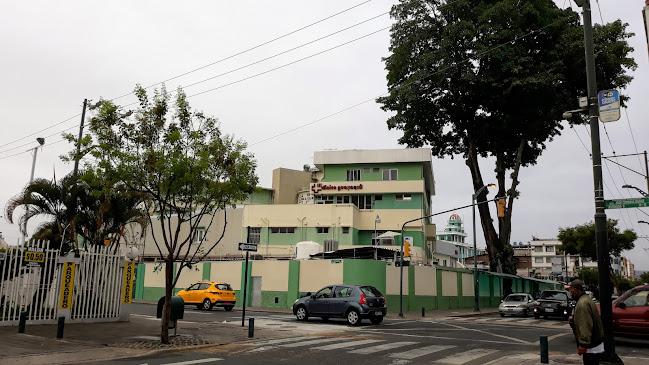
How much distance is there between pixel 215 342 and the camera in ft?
45.3

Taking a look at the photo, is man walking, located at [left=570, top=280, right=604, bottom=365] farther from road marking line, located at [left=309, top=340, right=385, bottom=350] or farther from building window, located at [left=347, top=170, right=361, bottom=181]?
building window, located at [left=347, top=170, right=361, bottom=181]

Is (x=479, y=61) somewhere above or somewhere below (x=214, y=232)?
above

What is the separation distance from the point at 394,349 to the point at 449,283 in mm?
28341

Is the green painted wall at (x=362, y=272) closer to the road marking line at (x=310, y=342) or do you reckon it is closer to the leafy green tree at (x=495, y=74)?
the leafy green tree at (x=495, y=74)

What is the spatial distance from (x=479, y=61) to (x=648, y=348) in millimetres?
27163

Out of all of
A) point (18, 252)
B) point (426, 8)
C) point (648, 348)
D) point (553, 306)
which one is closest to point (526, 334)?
point (648, 348)

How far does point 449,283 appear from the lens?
40.2 metres

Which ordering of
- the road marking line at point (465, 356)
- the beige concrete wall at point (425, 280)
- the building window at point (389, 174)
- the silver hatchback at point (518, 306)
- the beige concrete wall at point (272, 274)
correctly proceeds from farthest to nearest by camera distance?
the building window at point (389, 174) → the beige concrete wall at point (425, 280) → the beige concrete wall at point (272, 274) → the silver hatchback at point (518, 306) → the road marking line at point (465, 356)

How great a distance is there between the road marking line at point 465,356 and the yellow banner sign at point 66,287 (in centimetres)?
1233

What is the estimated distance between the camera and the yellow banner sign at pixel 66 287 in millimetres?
16953

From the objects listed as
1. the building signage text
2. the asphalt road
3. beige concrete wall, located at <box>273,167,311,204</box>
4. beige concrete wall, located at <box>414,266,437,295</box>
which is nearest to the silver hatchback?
beige concrete wall, located at <box>414,266,437,295</box>

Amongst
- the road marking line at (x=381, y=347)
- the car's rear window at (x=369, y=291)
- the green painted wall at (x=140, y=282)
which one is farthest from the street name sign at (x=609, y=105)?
the green painted wall at (x=140, y=282)

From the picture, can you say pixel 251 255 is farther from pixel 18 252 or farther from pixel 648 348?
pixel 648 348

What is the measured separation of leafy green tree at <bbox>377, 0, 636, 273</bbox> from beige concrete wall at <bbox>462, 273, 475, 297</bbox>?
430cm
